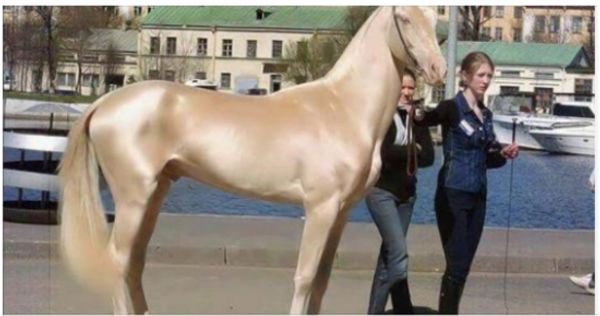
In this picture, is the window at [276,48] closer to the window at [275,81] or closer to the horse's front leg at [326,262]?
the window at [275,81]

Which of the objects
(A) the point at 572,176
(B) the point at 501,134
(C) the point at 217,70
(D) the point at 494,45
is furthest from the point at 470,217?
(D) the point at 494,45

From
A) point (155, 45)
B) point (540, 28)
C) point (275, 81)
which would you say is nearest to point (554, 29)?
point (540, 28)

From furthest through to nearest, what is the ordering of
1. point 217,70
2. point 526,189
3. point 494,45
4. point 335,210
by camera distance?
point 494,45 → point 217,70 → point 526,189 → point 335,210

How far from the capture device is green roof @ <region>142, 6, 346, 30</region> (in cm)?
3095

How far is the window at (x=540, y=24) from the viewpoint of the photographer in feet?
170

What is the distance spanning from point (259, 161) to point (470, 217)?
6.58 ft

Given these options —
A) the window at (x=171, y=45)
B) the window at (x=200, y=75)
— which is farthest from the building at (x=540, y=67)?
the window at (x=171, y=45)

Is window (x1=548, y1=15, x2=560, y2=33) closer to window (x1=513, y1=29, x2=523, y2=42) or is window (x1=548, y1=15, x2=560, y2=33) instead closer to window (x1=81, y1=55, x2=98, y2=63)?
window (x1=513, y1=29, x2=523, y2=42)

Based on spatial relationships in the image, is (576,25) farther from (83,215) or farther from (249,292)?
(83,215)

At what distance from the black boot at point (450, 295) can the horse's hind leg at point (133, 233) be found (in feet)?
6.77

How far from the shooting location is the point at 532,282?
9.53 metres

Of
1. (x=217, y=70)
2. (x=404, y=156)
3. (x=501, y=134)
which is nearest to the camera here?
(x=404, y=156)

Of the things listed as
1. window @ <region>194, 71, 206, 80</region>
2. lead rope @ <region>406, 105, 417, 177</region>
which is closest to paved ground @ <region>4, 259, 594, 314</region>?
lead rope @ <region>406, 105, 417, 177</region>

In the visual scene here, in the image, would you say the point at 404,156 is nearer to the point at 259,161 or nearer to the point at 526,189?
the point at 259,161
